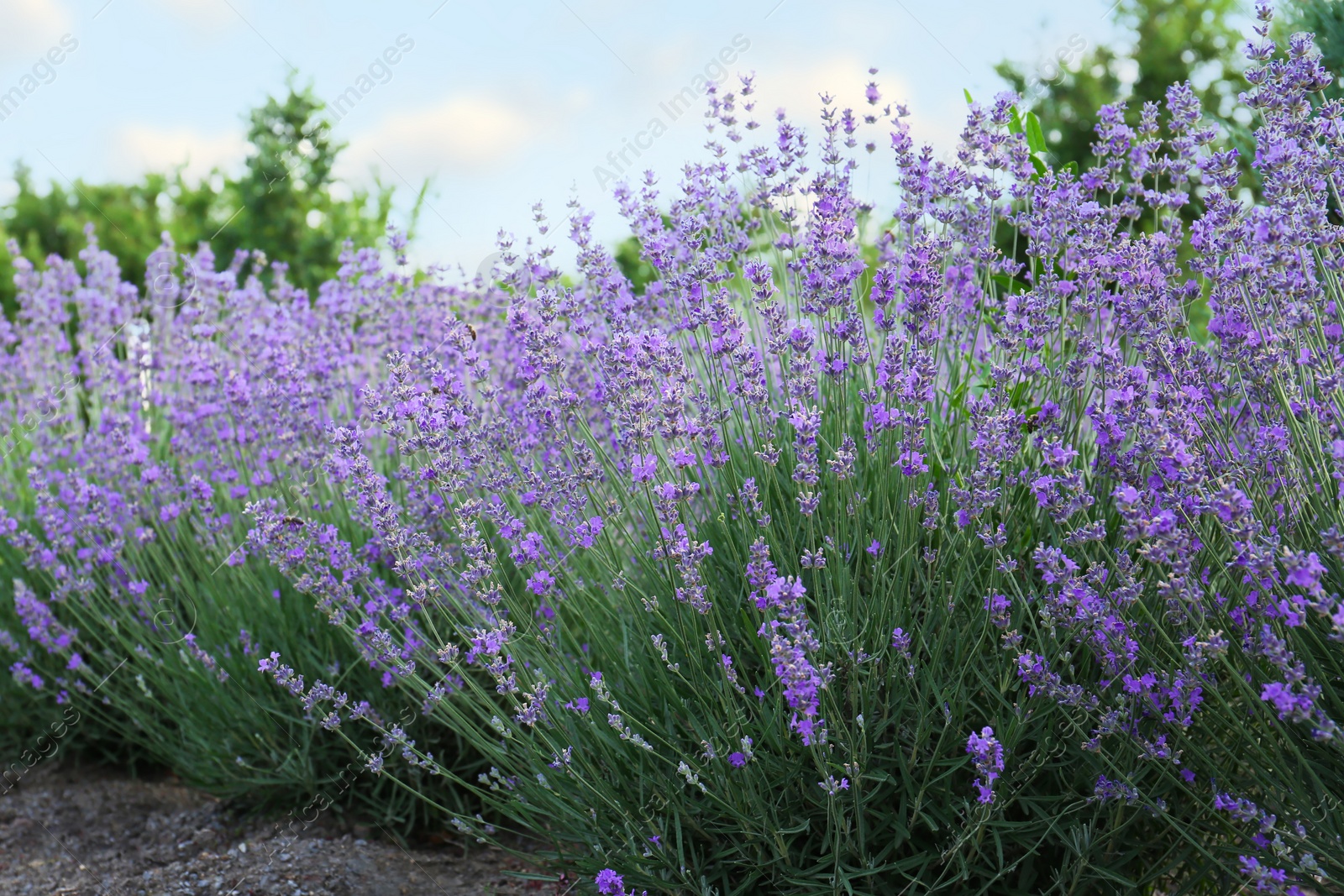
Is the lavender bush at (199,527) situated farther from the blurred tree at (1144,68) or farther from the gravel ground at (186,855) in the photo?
the blurred tree at (1144,68)

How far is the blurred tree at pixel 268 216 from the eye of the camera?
11641mm

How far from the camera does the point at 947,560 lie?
222cm

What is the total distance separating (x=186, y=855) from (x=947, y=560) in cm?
280

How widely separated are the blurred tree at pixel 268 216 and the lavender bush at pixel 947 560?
923 cm

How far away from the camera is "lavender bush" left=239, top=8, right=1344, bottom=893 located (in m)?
1.92

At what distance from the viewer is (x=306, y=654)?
11.2ft

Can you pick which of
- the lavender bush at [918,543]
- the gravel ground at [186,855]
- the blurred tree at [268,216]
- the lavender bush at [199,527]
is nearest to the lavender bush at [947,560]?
the lavender bush at [918,543]

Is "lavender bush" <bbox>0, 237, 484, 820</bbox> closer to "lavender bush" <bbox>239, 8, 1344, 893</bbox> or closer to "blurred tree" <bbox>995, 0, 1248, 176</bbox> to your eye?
"lavender bush" <bbox>239, 8, 1344, 893</bbox>

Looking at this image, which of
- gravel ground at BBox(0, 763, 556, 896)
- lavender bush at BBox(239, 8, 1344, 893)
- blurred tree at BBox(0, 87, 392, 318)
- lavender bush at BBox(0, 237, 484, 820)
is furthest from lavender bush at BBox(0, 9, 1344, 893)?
blurred tree at BBox(0, 87, 392, 318)

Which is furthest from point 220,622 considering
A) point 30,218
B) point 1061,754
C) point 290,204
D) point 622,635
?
point 30,218

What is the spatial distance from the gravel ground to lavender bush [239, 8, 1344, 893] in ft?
1.99

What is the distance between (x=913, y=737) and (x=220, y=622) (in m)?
2.59

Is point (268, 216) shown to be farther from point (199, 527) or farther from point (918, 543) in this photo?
point (918, 543)

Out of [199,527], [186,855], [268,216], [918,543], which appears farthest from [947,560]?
[268,216]
